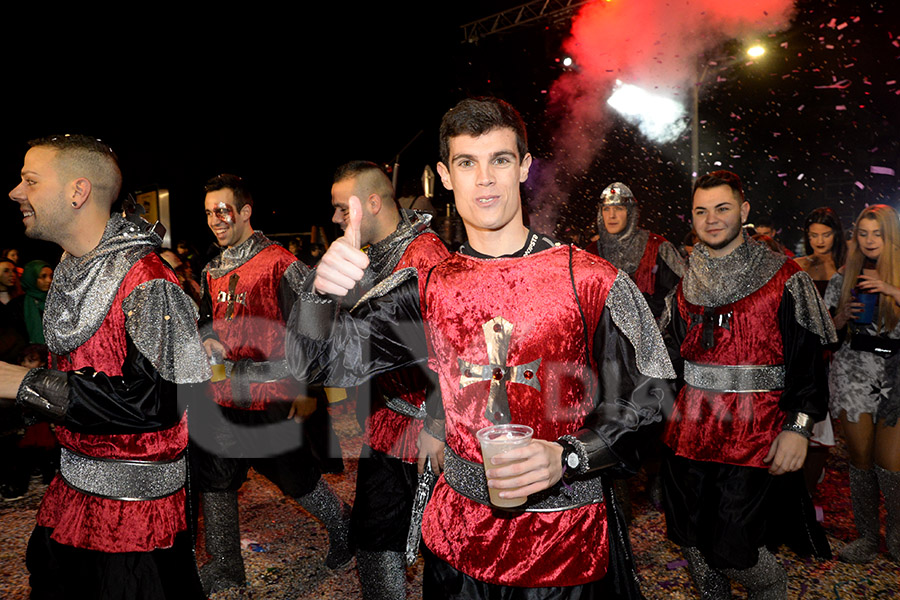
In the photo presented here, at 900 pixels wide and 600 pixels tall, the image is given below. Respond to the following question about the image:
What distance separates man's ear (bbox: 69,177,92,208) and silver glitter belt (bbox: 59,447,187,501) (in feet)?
3.29

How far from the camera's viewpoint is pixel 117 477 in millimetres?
2223

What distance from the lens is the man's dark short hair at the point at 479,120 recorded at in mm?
1906

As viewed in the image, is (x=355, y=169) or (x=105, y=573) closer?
(x=105, y=573)

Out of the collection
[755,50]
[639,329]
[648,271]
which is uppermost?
[755,50]

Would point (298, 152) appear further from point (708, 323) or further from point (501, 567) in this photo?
point (501, 567)

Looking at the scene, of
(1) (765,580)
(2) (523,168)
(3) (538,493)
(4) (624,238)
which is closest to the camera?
(3) (538,493)

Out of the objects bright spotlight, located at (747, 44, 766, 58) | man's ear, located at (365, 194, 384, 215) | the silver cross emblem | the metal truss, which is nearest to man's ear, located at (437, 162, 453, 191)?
the silver cross emblem

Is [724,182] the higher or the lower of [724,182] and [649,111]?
the lower

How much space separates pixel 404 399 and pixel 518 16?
983 centimetres

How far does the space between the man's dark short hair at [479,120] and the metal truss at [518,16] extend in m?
9.40

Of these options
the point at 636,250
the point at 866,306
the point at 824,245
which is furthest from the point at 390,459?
the point at 824,245

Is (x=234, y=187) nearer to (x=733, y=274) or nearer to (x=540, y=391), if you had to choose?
(x=540, y=391)

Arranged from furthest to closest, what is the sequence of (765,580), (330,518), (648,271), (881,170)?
(881,170) → (648,271) → (330,518) → (765,580)

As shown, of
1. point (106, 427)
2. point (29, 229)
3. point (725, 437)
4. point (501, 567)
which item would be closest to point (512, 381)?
point (501, 567)
